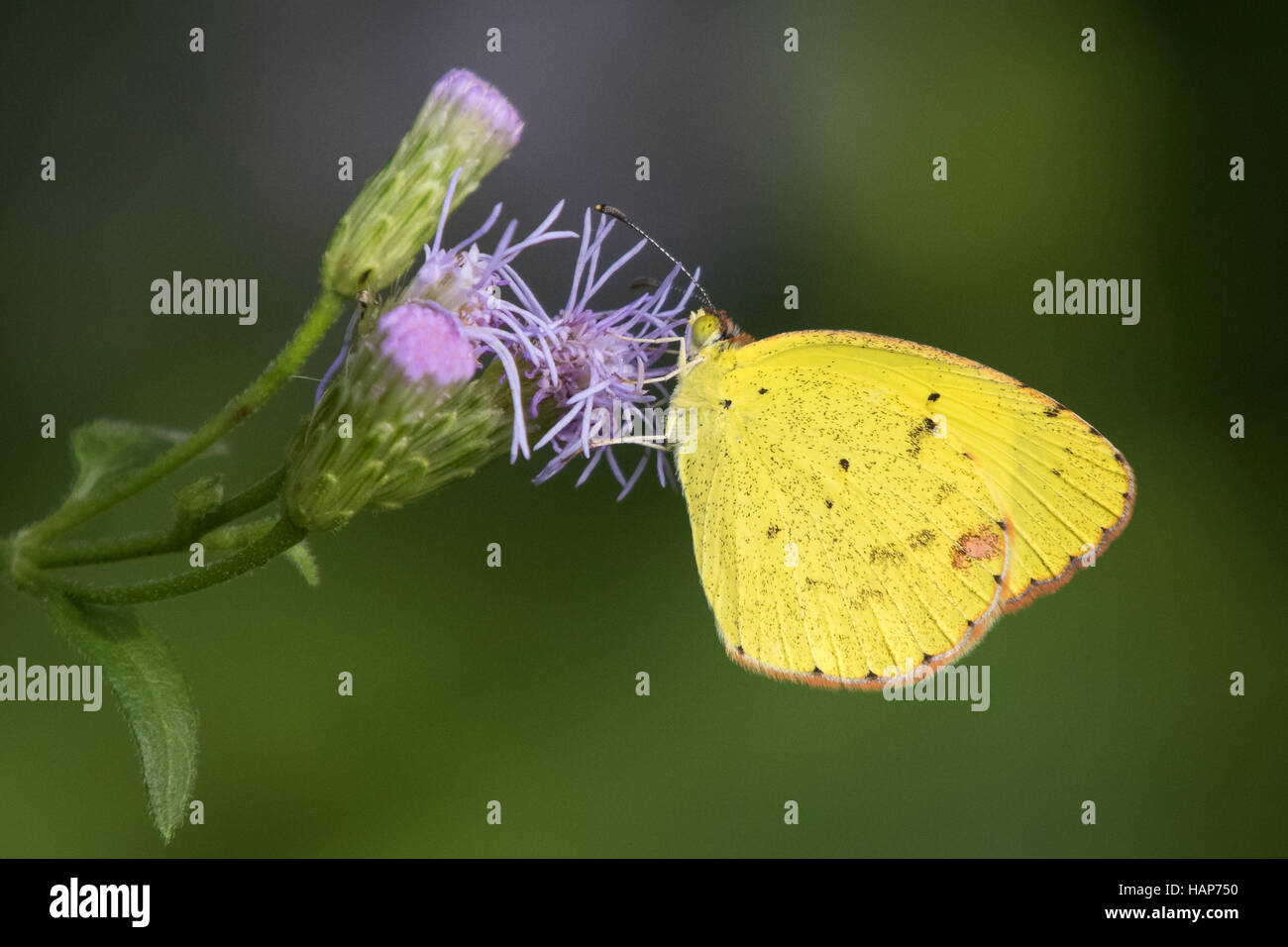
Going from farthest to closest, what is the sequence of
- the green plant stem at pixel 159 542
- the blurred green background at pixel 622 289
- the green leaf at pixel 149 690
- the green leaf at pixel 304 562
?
the blurred green background at pixel 622 289, the green leaf at pixel 304 562, the green plant stem at pixel 159 542, the green leaf at pixel 149 690

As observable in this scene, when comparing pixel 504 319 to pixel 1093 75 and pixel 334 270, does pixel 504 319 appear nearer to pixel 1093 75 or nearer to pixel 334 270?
pixel 334 270

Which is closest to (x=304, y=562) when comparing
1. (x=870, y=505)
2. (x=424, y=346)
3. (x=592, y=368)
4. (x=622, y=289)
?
(x=424, y=346)

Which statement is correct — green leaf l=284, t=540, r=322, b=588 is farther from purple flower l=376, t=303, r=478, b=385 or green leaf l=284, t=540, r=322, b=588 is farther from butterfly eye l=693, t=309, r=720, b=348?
butterfly eye l=693, t=309, r=720, b=348

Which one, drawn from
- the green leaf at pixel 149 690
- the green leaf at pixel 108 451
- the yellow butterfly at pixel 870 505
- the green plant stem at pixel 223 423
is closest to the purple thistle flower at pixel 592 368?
the yellow butterfly at pixel 870 505

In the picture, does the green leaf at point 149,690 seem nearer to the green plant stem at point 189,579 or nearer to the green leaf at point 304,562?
the green plant stem at point 189,579

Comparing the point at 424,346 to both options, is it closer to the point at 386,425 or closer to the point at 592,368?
the point at 386,425

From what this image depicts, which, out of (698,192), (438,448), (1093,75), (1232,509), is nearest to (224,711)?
(438,448)

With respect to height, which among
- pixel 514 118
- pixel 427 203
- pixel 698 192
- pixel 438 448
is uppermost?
pixel 698 192
